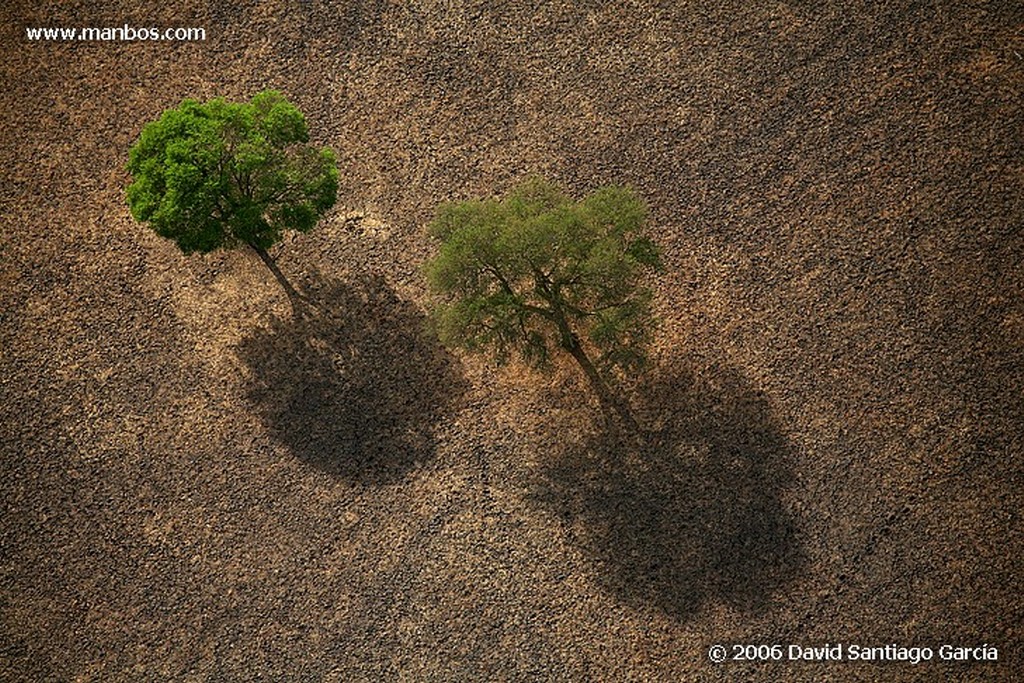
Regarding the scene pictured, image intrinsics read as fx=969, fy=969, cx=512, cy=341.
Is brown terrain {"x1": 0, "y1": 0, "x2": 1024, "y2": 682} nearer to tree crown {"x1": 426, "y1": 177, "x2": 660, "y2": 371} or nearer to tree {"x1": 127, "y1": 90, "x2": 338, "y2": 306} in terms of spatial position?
tree crown {"x1": 426, "y1": 177, "x2": 660, "y2": 371}

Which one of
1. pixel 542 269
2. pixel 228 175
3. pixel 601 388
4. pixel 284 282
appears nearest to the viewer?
pixel 228 175

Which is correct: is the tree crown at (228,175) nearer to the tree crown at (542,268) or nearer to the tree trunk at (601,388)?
the tree crown at (542,268)

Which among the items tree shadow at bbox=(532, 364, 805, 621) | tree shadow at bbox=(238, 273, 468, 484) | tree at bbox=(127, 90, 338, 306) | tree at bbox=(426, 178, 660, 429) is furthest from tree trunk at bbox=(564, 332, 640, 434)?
tree at bbox=(127, 90, 338, 306)

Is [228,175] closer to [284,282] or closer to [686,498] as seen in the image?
[284,282]

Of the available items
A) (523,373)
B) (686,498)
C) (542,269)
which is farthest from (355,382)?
(686,498)

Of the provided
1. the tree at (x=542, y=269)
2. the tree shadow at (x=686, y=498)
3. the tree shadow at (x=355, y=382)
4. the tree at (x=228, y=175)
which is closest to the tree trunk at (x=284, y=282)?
the tree shadow at (x=355, y=382)
